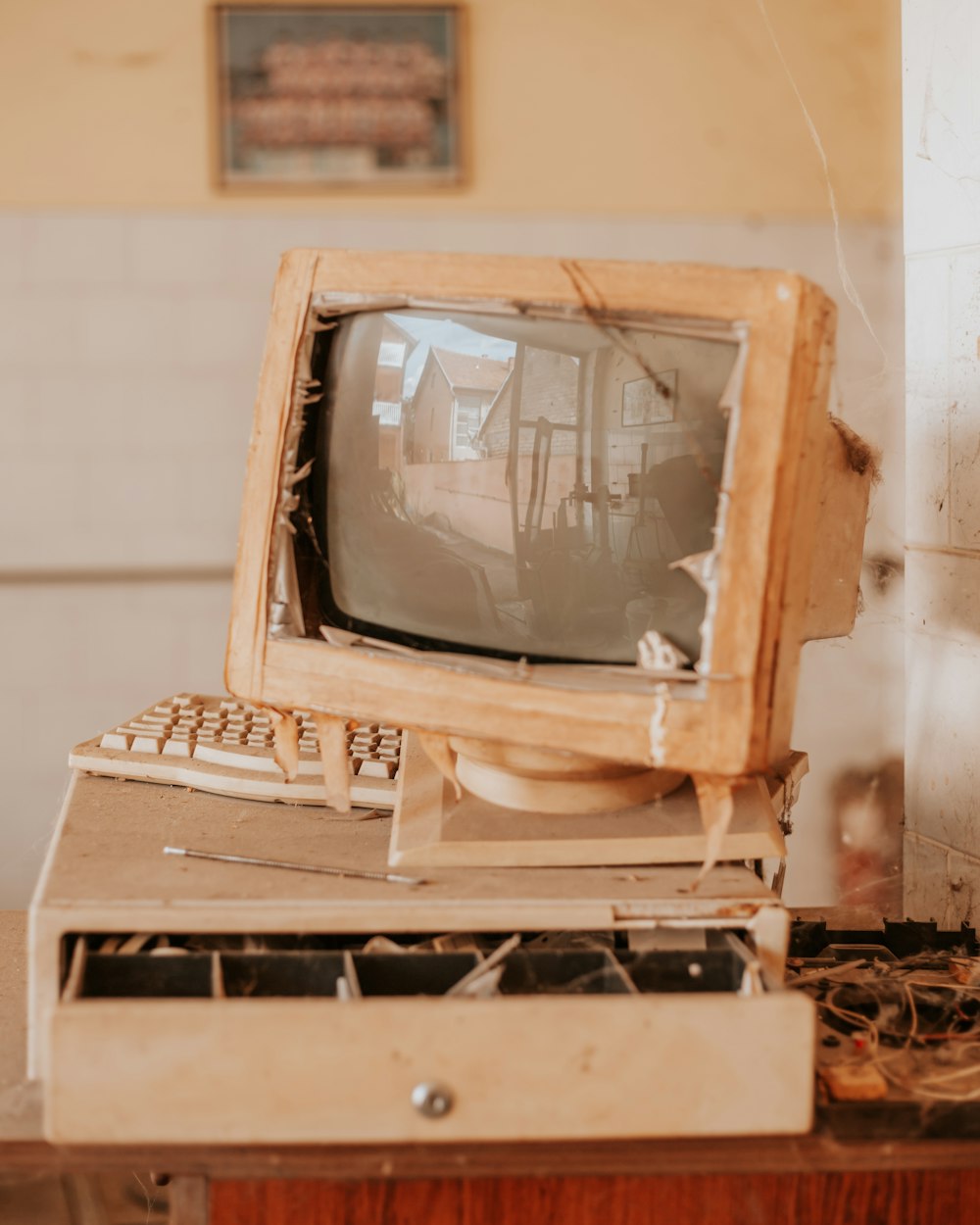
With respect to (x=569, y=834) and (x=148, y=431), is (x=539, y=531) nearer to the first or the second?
(x=569, y=834)

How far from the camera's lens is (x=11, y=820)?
2.36 metres

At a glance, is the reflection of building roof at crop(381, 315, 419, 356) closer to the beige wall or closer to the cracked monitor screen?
the cracked monitor screen

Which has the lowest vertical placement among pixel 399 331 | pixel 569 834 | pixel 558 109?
pixel 569 834

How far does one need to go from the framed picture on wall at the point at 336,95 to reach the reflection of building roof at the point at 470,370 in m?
1.56

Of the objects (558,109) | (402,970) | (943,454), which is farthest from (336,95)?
(402,970)

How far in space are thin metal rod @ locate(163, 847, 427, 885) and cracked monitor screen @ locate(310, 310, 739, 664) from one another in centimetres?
17

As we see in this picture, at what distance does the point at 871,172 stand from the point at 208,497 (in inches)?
56.1

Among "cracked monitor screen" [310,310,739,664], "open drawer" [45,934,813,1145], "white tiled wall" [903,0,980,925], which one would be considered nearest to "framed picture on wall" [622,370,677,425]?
"cracked monitor screen" [310,310,739,664]

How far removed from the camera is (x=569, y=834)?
875mm

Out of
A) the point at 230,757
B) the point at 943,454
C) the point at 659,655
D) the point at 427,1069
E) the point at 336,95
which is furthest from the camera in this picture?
the point at 336,95

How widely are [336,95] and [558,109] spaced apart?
42cm

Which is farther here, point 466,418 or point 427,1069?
point 466,418

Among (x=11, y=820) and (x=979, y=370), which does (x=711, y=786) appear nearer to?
(x=979, y=370)

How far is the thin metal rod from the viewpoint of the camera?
2.72 ft
